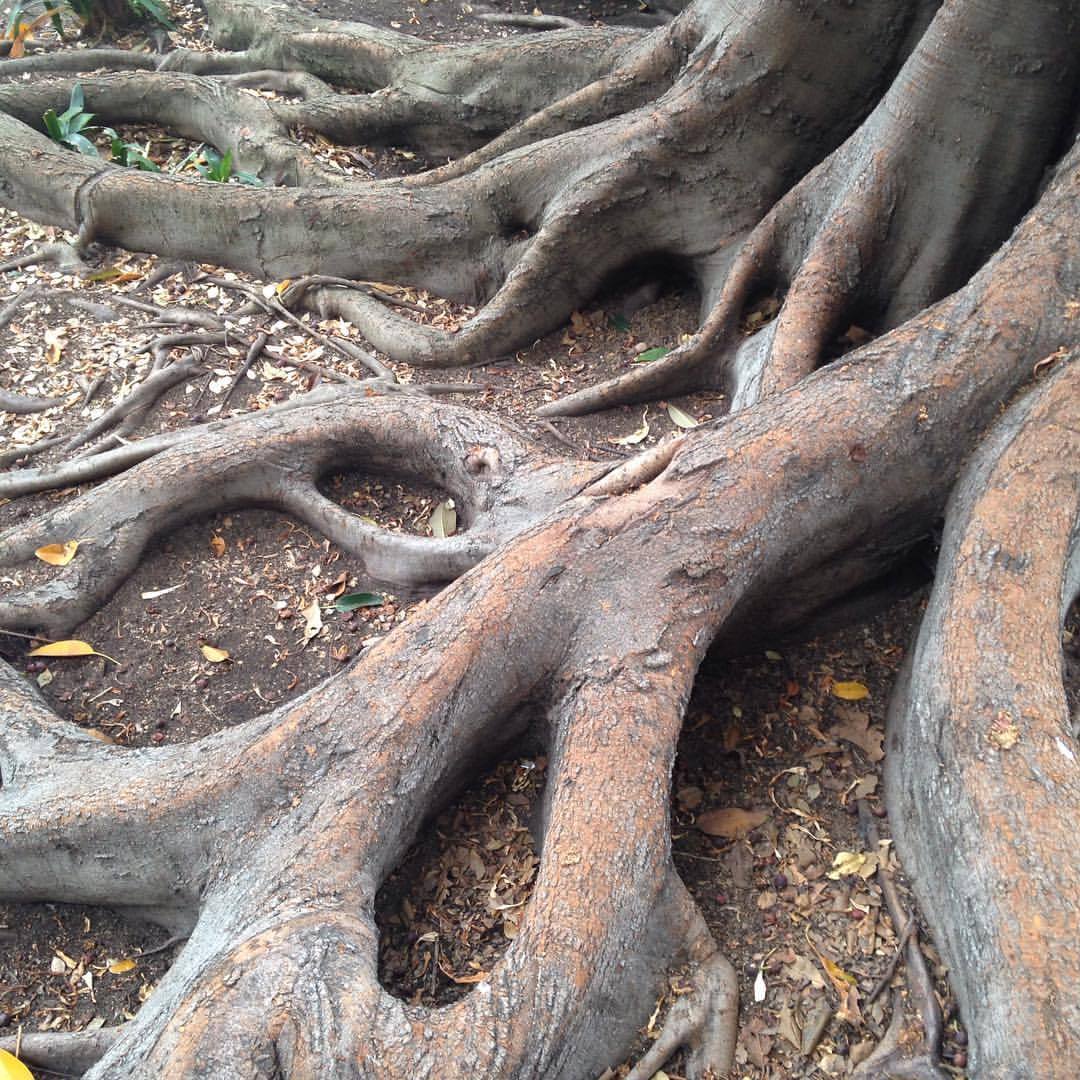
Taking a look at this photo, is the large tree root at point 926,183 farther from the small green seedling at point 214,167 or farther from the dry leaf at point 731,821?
the small green seedling at point 214,167

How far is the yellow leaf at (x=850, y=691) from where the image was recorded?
2.62 meters

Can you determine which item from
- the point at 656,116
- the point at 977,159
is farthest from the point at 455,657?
the point at 656,116

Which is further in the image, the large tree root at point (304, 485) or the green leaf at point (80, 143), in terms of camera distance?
the green leaf at point (80, 143)

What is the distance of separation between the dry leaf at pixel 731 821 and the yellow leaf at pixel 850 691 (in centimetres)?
40

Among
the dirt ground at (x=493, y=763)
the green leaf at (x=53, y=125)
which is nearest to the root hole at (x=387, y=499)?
the dirt ground at (x=493, y=763)

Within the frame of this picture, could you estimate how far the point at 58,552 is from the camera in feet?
10.5

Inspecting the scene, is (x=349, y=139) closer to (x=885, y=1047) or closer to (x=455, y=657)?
(x=455, y=657)

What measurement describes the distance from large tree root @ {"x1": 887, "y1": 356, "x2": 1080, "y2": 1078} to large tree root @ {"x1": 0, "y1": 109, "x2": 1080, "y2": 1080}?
5cm

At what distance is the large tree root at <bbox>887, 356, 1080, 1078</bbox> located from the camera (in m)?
1.75

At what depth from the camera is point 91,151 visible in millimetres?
5395

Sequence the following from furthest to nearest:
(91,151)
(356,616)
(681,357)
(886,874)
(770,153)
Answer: (91,151), (770,153), (681,357), (356,616), (886,874)

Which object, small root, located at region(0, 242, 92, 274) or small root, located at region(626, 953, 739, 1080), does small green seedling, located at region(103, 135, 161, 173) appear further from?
small root, located at region(626, 953, 739, 1080)

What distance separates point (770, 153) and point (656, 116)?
0.46m

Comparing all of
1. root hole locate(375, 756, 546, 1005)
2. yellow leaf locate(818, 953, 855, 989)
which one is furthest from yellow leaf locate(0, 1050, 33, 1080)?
yellow leaf locate(818, 953, 855, 989)
